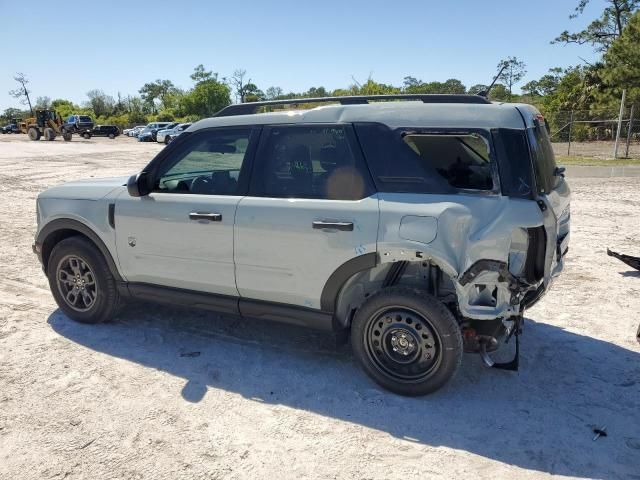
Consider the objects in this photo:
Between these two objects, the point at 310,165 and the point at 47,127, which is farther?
the point at 47,127

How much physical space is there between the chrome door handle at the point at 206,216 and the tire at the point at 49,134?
44.3 metres

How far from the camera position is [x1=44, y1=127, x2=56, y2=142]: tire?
138ft

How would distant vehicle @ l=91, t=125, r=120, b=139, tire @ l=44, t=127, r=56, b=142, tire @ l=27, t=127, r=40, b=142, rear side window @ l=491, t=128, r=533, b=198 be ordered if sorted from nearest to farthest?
1. rear side window @ l=491, t=128, r=533, b=198
2. tire @ l=44, t=127, r=56, b=142
3. tire @ l=27, t=127, r=40, b=142
4. distant vehicle @ l=91, t=125, r=120, b=139

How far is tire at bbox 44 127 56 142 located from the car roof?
145 ft

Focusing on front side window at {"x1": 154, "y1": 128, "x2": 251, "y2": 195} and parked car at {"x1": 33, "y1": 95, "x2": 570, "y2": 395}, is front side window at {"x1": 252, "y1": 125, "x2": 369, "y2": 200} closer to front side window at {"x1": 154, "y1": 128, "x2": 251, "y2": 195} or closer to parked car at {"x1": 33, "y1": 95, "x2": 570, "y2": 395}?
parked car at {"x1": 33, "y1": 95, "x2": 570, "y2": 395}

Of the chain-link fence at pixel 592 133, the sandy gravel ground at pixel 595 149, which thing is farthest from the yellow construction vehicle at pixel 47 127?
the sandy gravel ground at pixel 595 149

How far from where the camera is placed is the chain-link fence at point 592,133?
81.3 feet

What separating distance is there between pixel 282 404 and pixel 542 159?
7.78 ft

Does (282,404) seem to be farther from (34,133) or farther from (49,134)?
(34,133)

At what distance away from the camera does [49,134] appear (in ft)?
138

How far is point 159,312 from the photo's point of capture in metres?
5.04

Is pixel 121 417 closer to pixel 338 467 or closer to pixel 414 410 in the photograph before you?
pixel 338 467

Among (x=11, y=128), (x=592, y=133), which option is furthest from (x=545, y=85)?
(x=11, y=128)

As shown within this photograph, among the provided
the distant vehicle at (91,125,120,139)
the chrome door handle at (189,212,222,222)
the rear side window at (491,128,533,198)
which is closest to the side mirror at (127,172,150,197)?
the chrome door handle at (189,212,222,222)
